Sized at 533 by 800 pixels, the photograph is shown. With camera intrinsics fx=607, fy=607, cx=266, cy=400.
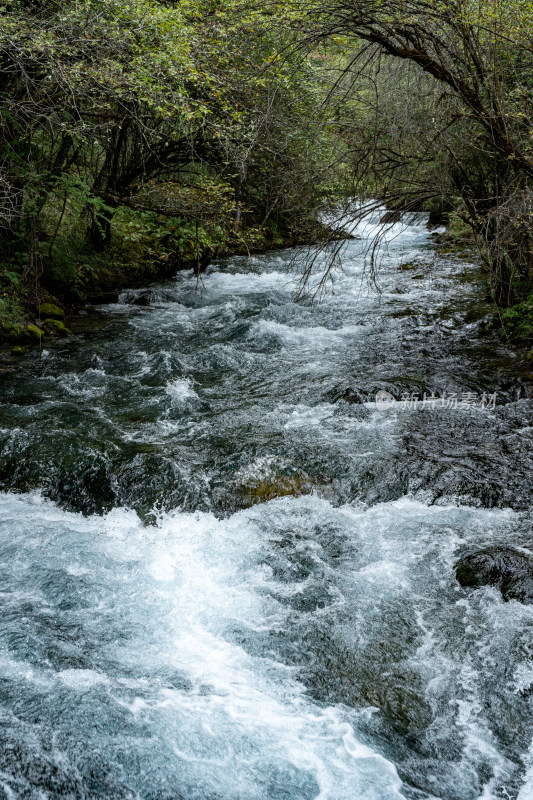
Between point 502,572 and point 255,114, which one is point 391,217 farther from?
point 502,572

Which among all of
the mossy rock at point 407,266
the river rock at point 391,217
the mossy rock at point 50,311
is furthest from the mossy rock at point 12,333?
the mossy rock at point 407,266

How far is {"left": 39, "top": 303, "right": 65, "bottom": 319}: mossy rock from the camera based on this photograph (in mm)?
10336

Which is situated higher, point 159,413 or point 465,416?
point 465,416

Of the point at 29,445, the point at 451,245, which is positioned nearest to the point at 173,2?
the point at 29,445

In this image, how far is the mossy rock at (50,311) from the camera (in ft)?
33.9

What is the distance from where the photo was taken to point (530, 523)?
17.4 feet

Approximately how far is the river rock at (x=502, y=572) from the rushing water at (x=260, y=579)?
88mm

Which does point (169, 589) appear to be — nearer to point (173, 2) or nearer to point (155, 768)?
point (155, 768)

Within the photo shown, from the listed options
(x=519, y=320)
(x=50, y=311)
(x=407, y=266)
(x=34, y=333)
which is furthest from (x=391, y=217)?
(x=407, y=266)

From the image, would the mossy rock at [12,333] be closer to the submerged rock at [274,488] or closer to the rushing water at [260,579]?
the rushing water at [260,579]

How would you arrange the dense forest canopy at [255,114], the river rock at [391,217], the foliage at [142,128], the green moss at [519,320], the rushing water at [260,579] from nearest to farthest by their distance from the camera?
the rushing water at [260,579], the dense forest canopy at [255,114], the foliage at [142,128], the river rock at [391,217], the green moss at [519,320]

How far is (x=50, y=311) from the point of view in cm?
1041

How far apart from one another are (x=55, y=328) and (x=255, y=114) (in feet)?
15.4

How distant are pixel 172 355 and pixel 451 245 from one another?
39.6 feet
